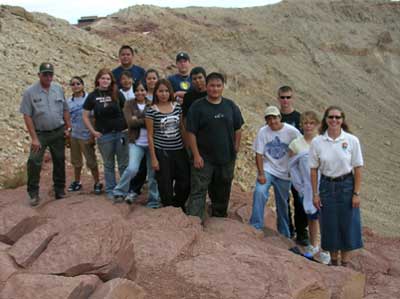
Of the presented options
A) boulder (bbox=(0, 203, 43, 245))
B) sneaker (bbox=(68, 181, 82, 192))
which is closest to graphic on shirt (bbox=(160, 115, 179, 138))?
boulder (bbox=(0, 203, 43, 245))

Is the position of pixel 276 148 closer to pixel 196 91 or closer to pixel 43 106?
pixel 196 91

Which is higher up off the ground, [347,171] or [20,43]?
[20,43]

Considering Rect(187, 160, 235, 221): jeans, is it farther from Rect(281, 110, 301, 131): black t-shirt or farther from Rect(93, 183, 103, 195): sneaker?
Rect(93, 183, 103, 195): sneaker

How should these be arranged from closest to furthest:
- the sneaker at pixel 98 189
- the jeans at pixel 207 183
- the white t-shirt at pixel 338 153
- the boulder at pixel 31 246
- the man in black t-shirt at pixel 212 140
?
the boulder at pixel 31 246 → the white t-shirt at pixel 338 153 → the man in black t-shirt at pixel 212 140 → the jeans at pixel 207 183 → the sneaker at pixel 98 189

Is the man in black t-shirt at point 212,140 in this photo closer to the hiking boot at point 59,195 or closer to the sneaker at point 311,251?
the sneaker at point 311,251

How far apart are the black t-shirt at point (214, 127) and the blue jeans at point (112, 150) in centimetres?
106

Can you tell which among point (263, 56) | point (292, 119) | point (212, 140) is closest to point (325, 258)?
point (292, 119)

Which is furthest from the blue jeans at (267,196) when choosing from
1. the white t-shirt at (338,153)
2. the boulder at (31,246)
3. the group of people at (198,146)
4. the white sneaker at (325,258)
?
the boulder at (31,246)

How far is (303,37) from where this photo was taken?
30781mm

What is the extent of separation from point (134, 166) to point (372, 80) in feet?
87.9

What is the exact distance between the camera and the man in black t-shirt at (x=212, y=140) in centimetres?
514

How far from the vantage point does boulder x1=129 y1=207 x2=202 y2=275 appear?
4008mm

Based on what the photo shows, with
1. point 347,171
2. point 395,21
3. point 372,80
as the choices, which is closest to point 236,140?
point 347,171

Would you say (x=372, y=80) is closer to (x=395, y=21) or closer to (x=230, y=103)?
(x=395, y=21)
